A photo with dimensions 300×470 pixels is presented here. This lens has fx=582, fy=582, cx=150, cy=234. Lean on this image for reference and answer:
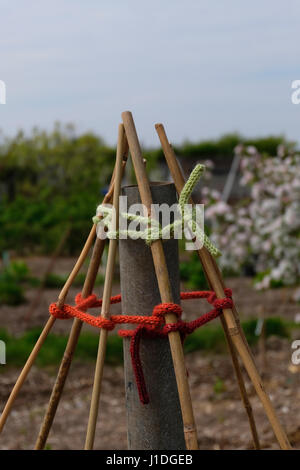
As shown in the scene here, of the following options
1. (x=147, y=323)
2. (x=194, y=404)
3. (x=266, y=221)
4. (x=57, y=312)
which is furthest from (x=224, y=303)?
(x=266, y=221)

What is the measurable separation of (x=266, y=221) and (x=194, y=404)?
8.29 ft

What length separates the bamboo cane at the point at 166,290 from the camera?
1427mm

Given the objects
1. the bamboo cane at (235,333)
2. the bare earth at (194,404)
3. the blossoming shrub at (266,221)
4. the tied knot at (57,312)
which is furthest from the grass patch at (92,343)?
the bamboo cane at (235,333)

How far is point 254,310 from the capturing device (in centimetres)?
618

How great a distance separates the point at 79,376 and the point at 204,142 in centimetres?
1101

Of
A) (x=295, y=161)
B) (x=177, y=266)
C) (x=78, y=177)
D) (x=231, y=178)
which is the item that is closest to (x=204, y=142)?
(x=78, y=177)

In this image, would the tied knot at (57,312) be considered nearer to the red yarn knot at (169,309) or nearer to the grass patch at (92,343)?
the red yarn knot at (169,309)

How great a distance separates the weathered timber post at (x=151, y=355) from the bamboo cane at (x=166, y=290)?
0.30 ft

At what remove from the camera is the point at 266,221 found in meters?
5.98

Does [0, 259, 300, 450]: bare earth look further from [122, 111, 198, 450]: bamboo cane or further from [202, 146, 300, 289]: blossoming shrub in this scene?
[122, 111, 198, 450]: bamboo cane

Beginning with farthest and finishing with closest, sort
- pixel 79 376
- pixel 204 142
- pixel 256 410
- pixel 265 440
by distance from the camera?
pixel 204 142 → pixel 79 376 → pixel 256 410 → pixel 265 440

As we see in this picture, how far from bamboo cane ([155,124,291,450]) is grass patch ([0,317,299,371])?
3.20 meters
